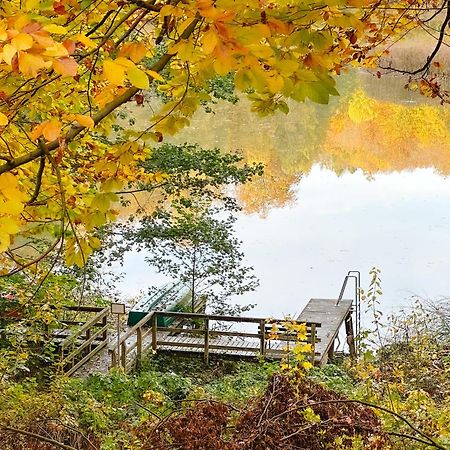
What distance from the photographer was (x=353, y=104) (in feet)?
77.5

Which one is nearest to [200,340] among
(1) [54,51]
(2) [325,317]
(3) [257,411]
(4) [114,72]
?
(2) [325,317]

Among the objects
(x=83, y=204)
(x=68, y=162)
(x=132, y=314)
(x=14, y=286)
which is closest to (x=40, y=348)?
(x=14, y=286)

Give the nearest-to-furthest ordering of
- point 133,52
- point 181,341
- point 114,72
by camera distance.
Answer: point 114,72 < point 133,52 < point 181,341

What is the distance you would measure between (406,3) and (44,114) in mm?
2038

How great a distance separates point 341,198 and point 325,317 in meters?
7.43

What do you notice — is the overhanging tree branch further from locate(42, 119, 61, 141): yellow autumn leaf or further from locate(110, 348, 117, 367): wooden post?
locate(110, 348, 117, 367): wooden post

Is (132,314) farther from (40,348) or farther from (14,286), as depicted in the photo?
(14,286)

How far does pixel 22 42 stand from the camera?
0.88 meters

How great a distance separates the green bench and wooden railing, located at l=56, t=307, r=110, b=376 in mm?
976

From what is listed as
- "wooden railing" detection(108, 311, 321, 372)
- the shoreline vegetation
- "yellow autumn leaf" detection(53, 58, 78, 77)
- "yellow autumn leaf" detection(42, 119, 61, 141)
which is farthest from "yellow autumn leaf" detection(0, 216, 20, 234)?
"wooden railing" detection(108, 311, 321, 372)

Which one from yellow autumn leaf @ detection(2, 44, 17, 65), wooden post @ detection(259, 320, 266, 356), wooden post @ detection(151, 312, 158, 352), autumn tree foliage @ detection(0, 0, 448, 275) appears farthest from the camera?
wooden post @ detection(151, 312, 158, 352)

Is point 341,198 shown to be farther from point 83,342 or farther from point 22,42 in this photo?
point 22,42

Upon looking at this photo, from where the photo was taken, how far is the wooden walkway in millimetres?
8375

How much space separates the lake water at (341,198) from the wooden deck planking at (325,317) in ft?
2.68
